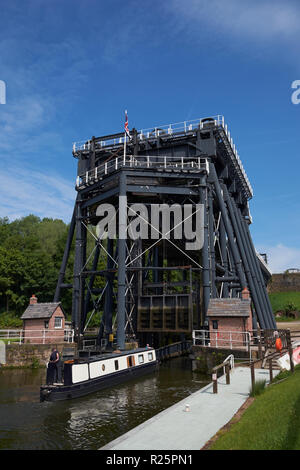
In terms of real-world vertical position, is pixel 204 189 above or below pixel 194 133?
below

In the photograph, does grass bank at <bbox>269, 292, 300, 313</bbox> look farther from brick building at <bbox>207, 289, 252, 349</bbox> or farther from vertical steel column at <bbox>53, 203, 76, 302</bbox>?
vertical steel column at <bbox>53, 203, 76, 302</bbox>

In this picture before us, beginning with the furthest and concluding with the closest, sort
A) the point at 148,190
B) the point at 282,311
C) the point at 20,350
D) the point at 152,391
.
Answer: the point at 282,311 < the point at 148,190 < the point at 20,350 < the point at 152,391

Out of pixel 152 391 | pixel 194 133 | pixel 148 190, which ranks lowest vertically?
pixel 152 391

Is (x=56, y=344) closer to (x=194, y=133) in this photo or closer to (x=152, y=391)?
(x=152, y=391)

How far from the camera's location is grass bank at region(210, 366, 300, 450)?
7.52 metres

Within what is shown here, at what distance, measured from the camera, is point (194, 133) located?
118 ft

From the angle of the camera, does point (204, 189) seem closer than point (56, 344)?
Answer: No

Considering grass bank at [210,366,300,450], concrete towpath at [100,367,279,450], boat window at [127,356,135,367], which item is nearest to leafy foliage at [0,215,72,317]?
boat window at [127,356,135,367]

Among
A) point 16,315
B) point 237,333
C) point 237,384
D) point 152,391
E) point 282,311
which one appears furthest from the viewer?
point 282,311

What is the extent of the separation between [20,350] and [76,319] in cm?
581

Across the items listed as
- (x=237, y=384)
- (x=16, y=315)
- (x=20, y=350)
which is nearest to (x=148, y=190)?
(x=20, y=350)

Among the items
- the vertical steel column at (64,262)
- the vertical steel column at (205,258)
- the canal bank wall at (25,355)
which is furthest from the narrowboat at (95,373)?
the vertical steel column at (64,262)

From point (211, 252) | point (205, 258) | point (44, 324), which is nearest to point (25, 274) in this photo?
point (44, 324)
